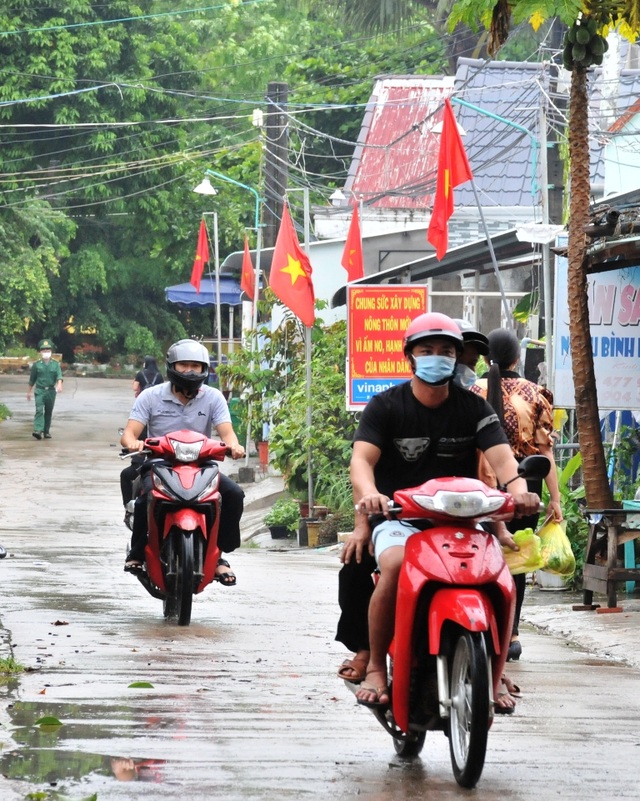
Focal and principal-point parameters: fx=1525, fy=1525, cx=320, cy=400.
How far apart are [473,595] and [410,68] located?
4499 cm

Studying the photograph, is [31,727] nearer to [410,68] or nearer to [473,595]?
[473,595]

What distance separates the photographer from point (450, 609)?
5305mm

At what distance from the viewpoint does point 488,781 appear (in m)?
5.43

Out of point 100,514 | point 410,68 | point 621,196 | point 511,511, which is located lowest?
point 100,514

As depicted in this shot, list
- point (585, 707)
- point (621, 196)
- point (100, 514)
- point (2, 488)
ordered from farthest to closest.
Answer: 1. point (2, 488)
2. point (100, 514)
3. point (621, 196)
4. point (585, 707)

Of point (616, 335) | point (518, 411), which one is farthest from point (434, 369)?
point (616, 335)

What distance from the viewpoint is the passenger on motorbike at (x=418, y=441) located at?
18.9ft

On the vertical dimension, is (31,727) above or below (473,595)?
below

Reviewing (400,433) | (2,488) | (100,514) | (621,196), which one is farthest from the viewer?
(2,488)

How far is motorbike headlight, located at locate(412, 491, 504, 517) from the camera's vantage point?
17.8 ft

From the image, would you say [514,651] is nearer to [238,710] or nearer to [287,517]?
[238,710]

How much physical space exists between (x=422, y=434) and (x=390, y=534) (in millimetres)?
446

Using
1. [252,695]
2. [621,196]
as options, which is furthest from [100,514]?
[252,695]

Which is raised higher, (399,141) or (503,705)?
(399,141)
